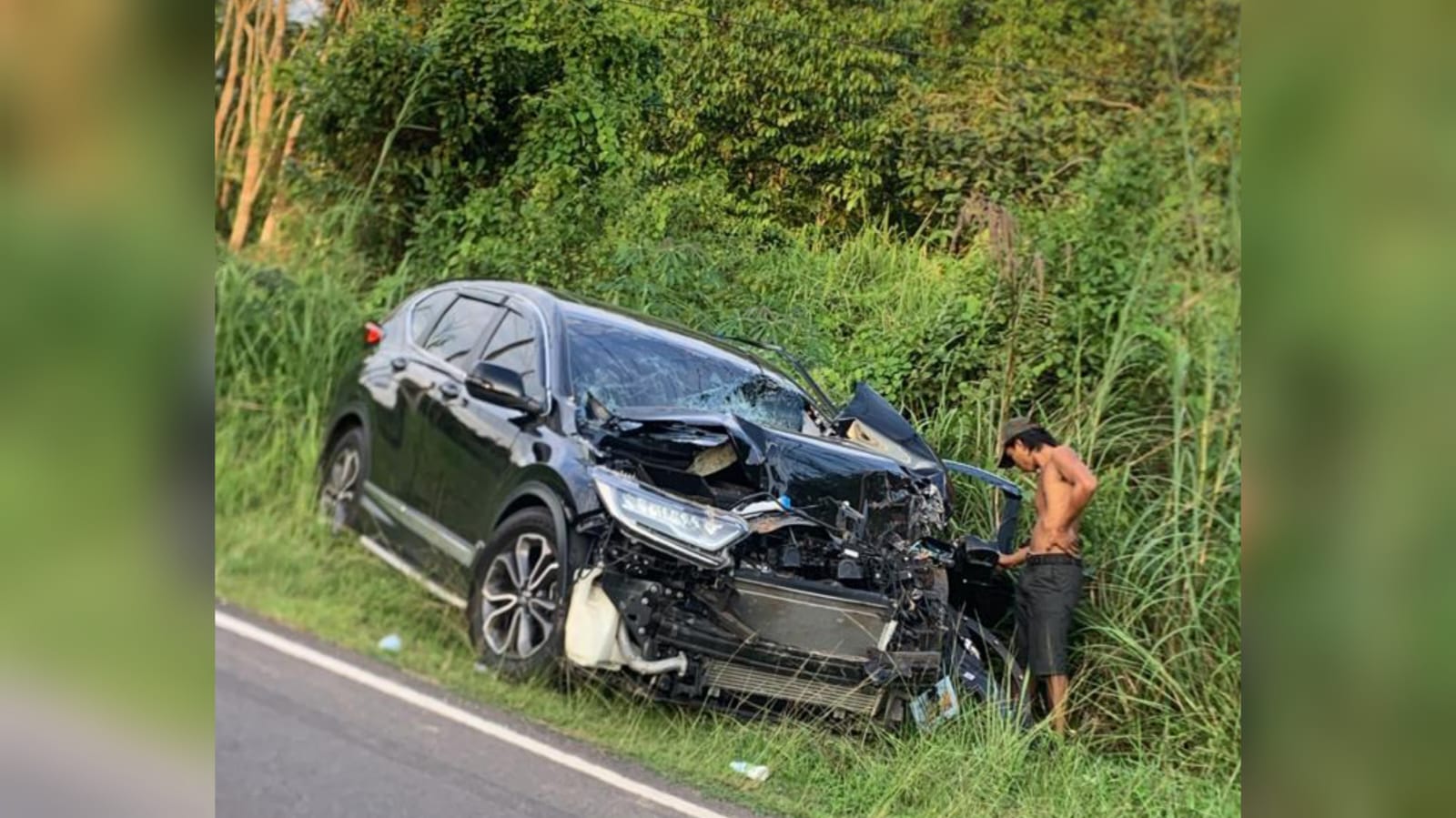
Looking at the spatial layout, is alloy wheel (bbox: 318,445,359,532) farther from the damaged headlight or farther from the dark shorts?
the dark shorts

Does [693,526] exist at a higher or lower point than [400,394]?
lower

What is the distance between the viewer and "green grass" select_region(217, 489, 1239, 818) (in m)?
2.40

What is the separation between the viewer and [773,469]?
102 inches

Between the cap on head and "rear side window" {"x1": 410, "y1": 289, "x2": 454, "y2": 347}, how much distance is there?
1.68m

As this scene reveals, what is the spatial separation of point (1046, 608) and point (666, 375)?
117 cm

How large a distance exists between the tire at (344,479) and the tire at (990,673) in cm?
189

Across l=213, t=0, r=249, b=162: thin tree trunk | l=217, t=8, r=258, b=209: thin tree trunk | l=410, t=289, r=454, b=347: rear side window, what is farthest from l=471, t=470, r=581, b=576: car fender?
l=213, t=0, r=249, b=162: thin tree trunk

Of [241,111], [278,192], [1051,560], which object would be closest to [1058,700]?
[1051,560]
